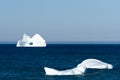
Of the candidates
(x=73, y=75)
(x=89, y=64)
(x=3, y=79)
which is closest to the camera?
(x=3, y=79)

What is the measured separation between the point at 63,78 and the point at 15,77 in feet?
24.1

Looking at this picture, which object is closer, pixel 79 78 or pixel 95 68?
pixel 79 78

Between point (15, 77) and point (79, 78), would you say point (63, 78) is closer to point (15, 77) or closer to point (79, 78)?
point (79, 78)

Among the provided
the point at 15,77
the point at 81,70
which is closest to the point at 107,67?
the point at 81,70

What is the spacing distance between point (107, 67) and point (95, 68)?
2225 mm

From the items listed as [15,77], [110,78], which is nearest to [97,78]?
[110,78]

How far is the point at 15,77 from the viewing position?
5684 cm

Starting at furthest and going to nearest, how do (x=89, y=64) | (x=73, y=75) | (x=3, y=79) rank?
1. (x=89, y=64)
2. (x=73, y=75)
3. (x=3, y=79)

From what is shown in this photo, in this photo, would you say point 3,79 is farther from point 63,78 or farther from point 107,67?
point 107,67

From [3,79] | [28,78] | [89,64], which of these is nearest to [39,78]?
[28,78]

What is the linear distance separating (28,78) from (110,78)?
12.3 m

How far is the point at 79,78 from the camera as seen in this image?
5528cm

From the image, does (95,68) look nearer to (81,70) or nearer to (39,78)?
(81,70)

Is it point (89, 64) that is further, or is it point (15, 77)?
point (89, 64)
